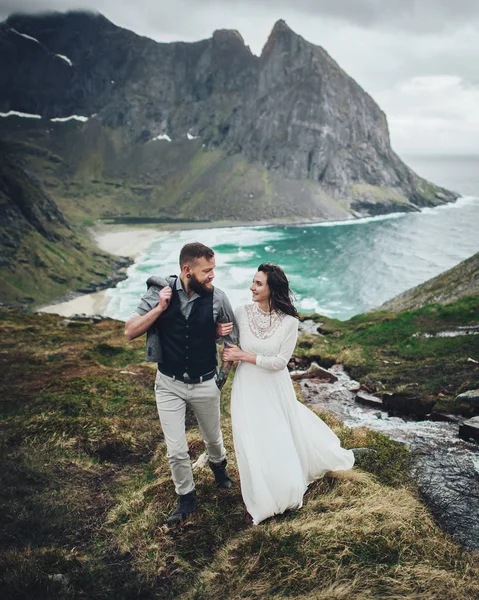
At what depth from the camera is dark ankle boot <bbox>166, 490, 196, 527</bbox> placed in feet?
20.8

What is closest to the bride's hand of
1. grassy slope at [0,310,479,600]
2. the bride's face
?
the bride's face

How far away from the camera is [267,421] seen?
6141 mm

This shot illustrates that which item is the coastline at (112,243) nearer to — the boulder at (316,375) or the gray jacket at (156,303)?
the boulder at (316,375)

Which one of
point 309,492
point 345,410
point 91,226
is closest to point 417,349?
Answer: point 345,410

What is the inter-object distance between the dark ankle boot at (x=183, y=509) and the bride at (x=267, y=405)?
3.13 ft

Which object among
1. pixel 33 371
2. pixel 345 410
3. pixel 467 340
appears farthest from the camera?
pixel 467 340

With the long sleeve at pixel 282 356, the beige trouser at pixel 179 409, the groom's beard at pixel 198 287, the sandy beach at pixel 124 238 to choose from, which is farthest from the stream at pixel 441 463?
the sandy beach at pixel 124 238

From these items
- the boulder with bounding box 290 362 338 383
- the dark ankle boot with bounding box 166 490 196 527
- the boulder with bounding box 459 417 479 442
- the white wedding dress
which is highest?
the white wedding dress

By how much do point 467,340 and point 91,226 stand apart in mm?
192871

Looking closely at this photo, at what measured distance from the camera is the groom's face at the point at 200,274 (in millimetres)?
5953

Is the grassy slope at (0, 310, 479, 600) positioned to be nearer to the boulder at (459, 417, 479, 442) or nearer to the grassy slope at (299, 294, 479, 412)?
the boulder at (459, 417, 479, 442)

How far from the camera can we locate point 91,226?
190750mm

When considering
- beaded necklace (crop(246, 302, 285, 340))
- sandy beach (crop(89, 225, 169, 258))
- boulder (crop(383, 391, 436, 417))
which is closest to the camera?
beaded necklace (crop(246, 302, 285, 340))

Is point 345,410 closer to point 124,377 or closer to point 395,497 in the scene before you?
point 395,497
